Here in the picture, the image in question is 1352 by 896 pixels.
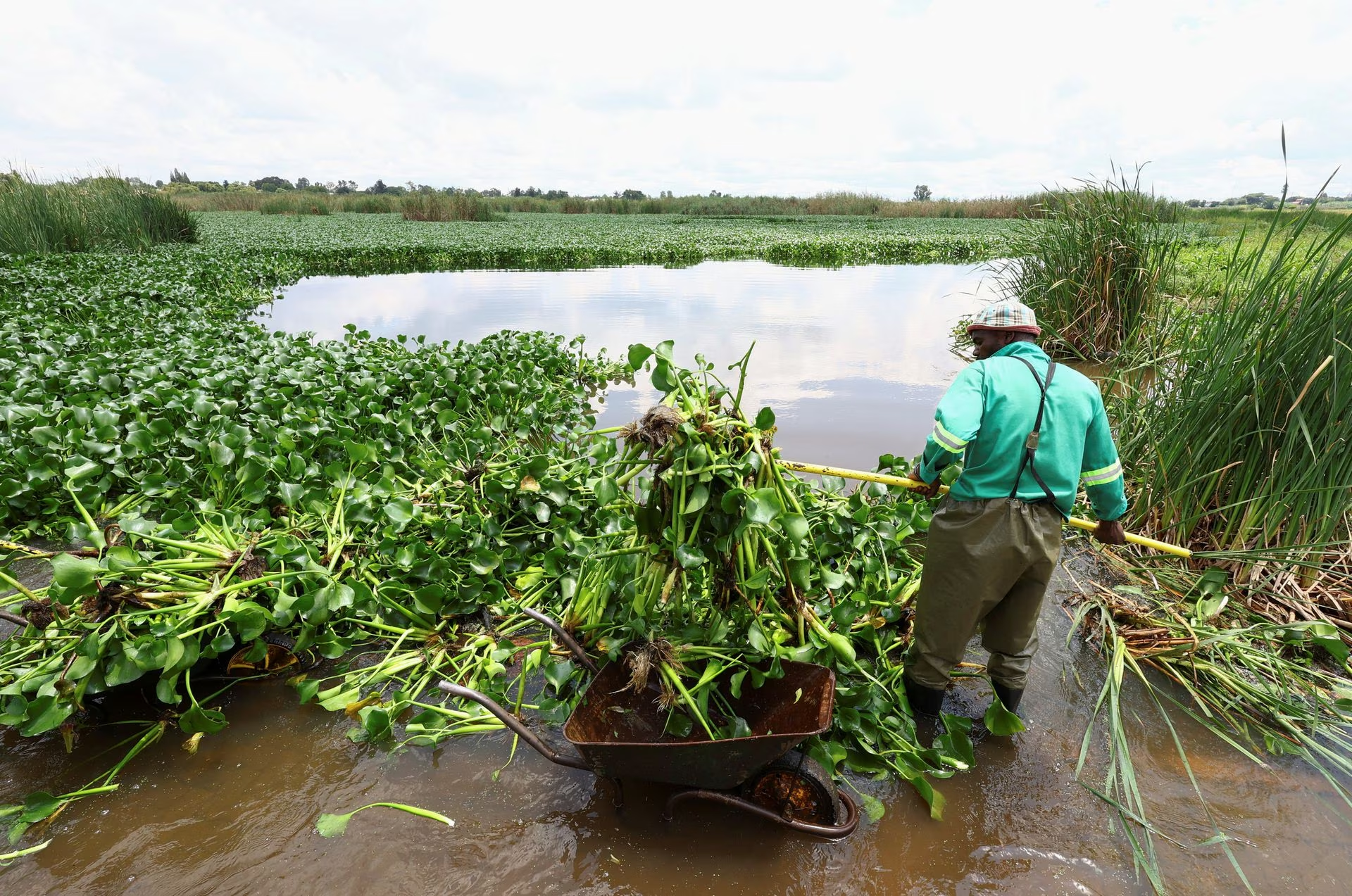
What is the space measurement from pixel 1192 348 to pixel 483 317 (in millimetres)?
10075

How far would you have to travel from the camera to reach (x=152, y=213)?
17203 millimetres

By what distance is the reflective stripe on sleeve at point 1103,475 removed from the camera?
2.48 m

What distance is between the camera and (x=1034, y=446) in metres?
2.29

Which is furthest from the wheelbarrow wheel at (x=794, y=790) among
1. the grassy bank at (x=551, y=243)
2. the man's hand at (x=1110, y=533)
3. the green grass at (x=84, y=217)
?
the green grass at (x=84, y=217)

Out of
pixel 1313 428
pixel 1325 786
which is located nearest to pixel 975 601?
pixel 1325 786

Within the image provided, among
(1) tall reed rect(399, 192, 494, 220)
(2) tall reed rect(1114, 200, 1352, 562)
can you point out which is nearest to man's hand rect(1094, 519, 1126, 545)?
(2) tall reed rect(1114, 200, 1352, 562)

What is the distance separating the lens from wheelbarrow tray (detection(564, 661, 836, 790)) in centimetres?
192

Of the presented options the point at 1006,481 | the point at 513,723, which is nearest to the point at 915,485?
the point at 1006,481

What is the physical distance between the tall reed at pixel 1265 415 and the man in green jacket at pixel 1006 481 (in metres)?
1.40

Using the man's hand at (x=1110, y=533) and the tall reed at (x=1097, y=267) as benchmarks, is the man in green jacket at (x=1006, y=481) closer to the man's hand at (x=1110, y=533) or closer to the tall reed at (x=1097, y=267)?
the man's hand at (x=1110, y=533)

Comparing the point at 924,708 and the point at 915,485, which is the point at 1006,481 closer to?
the point at 915,485

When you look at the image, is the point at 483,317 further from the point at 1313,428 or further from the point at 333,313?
the point at 1313,428

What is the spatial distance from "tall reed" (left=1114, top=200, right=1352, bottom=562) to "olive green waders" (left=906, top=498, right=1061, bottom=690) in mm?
1549

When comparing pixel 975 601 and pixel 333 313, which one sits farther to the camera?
pixel 333 313
